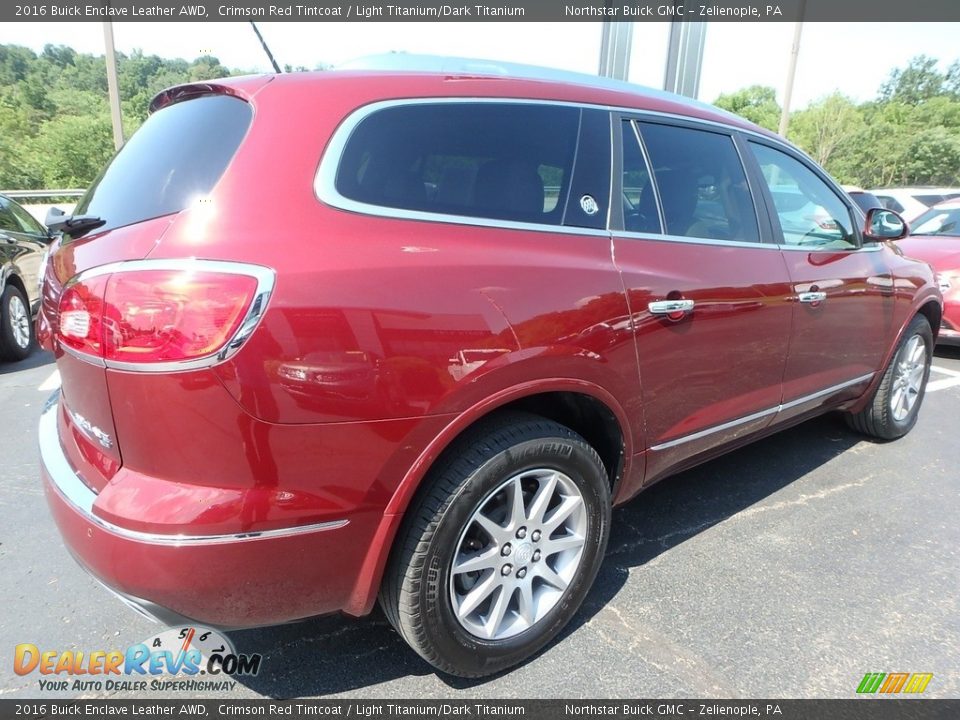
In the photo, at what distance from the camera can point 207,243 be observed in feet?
4.79

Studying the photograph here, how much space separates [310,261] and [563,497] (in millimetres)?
1186

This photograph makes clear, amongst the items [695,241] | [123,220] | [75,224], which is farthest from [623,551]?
[75,224]

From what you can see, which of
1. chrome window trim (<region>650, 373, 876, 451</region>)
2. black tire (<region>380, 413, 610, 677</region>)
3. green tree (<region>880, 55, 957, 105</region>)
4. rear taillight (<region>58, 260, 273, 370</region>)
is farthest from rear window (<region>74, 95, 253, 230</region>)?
green tree (<region>880, 55, 957, 105</region>)

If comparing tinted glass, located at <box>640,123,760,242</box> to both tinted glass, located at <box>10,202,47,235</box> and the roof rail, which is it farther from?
tinted glass, located at <box>10,202,47,235</box>

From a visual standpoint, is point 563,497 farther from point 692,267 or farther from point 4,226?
point 4,226

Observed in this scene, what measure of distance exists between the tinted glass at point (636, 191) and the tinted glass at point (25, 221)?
6.68 m

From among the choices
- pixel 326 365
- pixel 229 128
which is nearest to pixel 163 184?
pixel 229 128

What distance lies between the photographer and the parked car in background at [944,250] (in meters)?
5.98

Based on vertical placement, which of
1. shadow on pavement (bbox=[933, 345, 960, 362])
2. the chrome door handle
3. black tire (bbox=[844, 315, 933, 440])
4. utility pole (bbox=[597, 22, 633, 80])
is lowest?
shadow on pavement (bbox=[933, 345, 960, 362])

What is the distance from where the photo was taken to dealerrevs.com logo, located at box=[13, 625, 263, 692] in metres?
2.01

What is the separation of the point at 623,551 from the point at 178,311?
84.3 inches

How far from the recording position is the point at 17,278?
19.4 ft

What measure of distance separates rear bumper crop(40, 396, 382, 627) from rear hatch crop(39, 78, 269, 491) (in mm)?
149

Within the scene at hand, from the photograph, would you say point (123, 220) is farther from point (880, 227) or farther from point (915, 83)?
point (915, 83)
